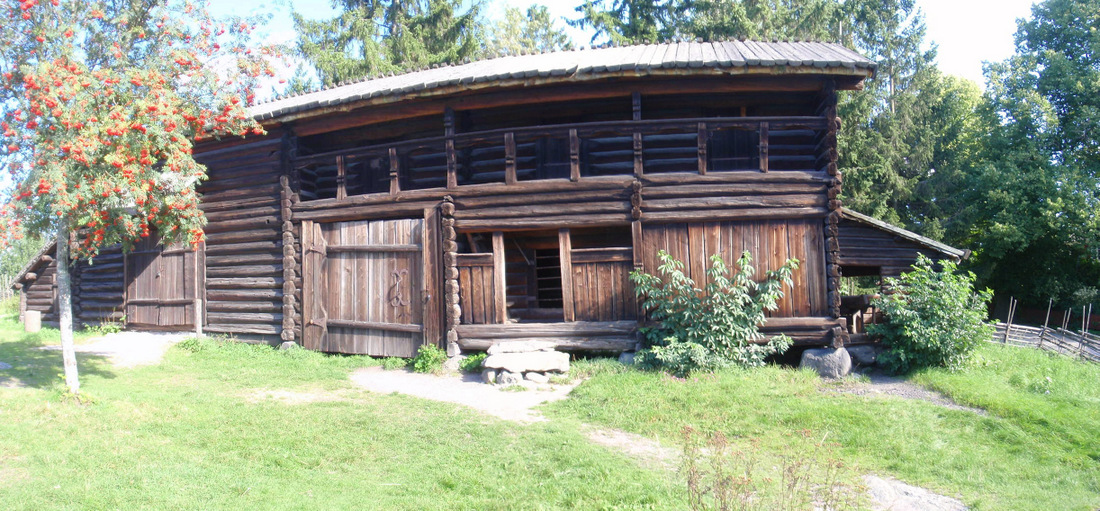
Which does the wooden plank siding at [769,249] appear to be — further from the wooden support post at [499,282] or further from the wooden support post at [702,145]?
the wooden support post at [499,282]

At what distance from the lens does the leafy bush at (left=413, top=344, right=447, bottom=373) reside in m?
9.68

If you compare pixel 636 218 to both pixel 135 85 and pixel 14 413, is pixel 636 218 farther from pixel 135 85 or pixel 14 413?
pixel 14 413

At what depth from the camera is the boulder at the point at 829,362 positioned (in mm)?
8828

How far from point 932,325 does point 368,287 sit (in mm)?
8836

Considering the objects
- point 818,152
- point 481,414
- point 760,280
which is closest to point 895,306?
point 760,280

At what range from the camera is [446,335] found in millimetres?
10086

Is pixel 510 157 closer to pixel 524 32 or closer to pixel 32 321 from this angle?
pixel 32 321

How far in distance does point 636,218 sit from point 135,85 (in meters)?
6.73

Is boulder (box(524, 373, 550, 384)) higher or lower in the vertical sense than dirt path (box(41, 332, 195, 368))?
lower

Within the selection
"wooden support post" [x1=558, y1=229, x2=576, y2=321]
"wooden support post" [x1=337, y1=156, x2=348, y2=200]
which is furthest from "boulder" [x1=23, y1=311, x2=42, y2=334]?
"wooden support post" [x1=558, y1=229, x2=576, y2=321]

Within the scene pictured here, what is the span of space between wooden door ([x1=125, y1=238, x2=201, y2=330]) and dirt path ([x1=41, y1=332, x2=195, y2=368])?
0.36 meters

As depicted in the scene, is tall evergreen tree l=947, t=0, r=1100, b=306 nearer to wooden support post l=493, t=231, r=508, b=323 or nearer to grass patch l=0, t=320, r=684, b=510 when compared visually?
wooden support post l=493, t=231, r=508, b=323

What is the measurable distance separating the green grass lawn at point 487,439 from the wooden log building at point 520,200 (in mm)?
1799

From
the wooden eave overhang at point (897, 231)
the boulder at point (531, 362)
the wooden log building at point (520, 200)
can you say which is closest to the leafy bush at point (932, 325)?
the wooden log building at point (520, 200)
